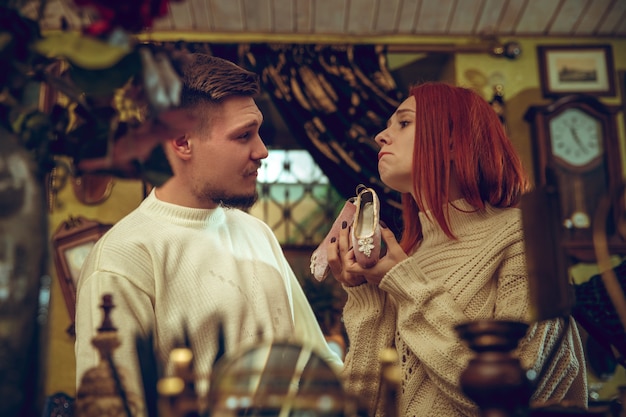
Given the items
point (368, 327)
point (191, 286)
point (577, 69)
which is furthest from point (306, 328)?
point (577, 69)

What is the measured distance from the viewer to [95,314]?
1197mm

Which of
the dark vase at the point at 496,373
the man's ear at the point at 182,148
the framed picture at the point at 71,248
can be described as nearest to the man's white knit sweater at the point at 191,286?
the man's ear at the point at 182,148

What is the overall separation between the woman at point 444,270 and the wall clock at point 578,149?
1974mm

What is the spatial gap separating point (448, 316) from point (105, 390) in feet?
2.28

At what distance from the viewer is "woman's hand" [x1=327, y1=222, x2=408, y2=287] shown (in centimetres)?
130

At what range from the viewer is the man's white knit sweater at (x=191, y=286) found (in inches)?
48.5

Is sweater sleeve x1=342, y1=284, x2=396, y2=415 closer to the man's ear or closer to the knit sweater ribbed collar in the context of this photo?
the knit sweater ribbed collar

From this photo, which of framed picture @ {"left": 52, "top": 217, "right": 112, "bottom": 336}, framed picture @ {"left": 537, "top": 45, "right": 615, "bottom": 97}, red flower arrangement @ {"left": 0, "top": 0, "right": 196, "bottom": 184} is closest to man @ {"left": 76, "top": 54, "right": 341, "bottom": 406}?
red flower arrangement @ {"left": 0, "top": 0, "right": 196, "bottom": 184}

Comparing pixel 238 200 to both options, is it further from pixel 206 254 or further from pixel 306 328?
pixel 306 328

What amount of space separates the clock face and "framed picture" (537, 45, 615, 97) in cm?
16

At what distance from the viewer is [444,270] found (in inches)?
54.3

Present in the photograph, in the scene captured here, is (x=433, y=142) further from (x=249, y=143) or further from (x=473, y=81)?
(x=473, y=81)

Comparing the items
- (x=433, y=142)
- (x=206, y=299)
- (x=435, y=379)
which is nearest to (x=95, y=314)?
(x=206, y=299)

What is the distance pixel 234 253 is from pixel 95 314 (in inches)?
15.4
